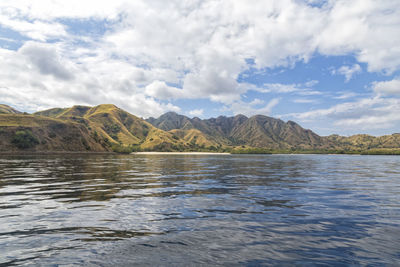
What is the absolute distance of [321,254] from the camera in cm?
952

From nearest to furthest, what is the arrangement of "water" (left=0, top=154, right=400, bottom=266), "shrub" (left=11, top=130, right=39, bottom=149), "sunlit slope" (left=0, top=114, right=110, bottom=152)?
"water" (left=0, top=154, right=400, bottom=266), "shrub" (left=11, top=130, right=39, bottom=149), "sunlit slope" (left=0, top=114, right=110, bottom=152)

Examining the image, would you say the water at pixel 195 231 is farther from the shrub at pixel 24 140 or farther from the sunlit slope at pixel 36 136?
the sunlit slope at pixel 36 136

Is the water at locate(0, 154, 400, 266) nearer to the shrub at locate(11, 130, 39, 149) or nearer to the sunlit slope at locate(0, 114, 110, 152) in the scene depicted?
the shrub at locate(11, 130, 39, 149)

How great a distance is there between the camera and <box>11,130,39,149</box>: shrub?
153750 millimetres

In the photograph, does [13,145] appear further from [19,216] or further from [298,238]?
[298,238]

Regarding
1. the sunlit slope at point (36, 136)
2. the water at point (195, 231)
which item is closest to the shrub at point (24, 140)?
the sunlit slope at point (36, 136)

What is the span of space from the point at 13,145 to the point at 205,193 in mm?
183483

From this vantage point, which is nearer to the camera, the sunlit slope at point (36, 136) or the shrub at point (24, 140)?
the shrub at point (24, 140)

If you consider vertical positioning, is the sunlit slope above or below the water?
above

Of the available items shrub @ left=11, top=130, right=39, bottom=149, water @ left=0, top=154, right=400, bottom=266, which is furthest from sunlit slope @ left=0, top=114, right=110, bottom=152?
water @ left=0, top=154, right=400, bottom=266

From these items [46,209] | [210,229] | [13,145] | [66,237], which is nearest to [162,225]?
[210,229]

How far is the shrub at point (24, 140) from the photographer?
154 m

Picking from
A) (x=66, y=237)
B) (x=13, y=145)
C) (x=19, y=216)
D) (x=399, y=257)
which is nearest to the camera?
(x=399, y=257)

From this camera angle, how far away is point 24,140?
6186 inches
